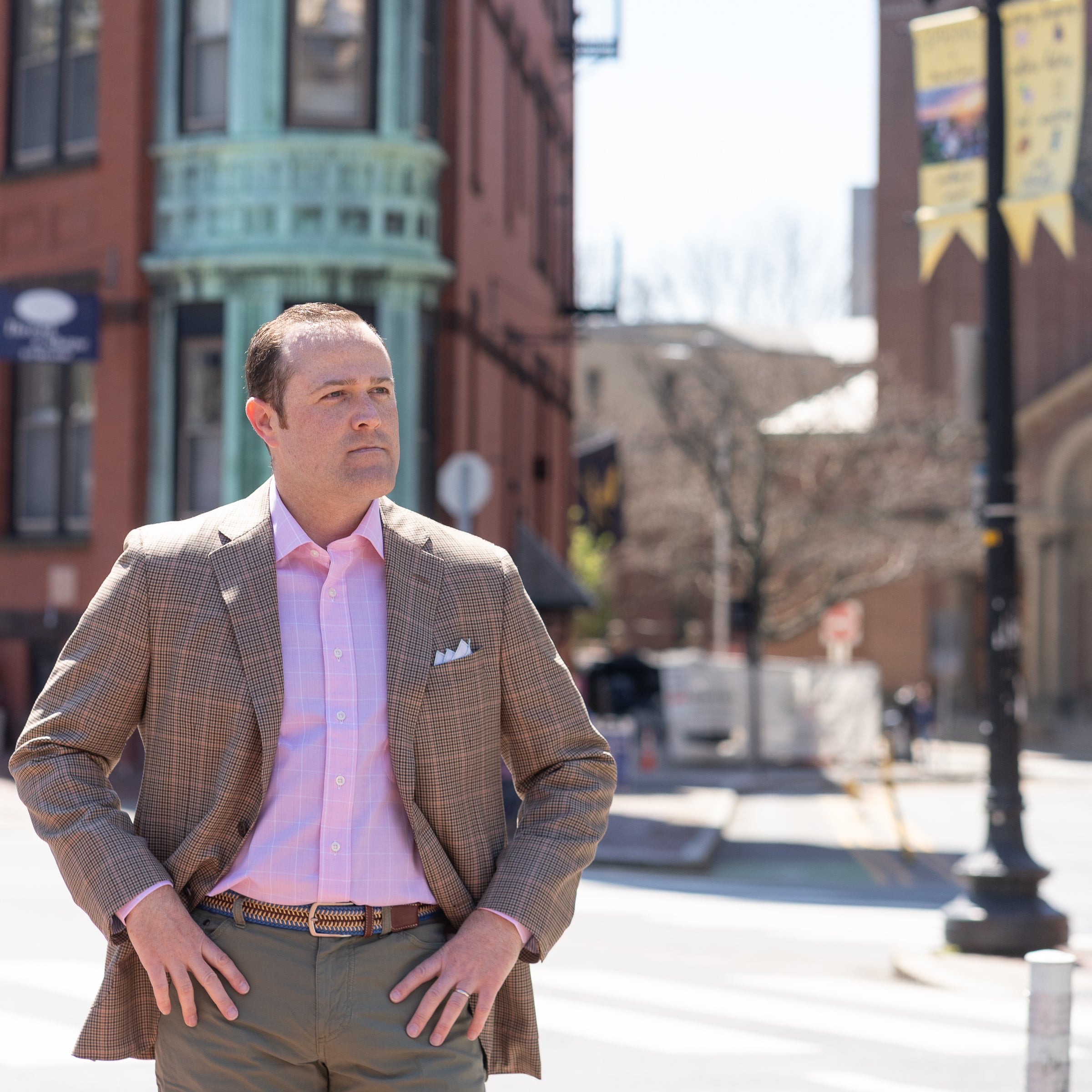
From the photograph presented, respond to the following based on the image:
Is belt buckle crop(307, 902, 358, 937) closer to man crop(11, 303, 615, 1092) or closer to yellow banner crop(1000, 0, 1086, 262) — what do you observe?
man crop(11, 303, 615, 1092)

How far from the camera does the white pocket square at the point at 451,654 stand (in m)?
2.86

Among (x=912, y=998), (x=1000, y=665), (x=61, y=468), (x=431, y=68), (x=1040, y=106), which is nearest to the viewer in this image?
(x=912, y=998)

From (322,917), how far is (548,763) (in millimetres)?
484

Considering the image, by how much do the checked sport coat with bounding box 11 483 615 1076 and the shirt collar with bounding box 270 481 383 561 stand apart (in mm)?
18

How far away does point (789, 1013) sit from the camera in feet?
28.0

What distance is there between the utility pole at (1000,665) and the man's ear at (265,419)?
320 inches

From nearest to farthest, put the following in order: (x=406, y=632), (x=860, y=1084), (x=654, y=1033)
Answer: (x=406, y=632) < (x=860, y=1084) < (x=654, y=1033)

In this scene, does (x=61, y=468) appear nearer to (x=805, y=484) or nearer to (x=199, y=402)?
(x=199, y=402)

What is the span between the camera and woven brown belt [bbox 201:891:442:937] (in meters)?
2.75

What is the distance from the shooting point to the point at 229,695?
278 cm

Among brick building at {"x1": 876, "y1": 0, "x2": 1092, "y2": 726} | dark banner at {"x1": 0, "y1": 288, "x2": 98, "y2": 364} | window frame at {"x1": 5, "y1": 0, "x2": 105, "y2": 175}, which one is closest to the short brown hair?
dark banner at {"x1": 0, "y1": 288, "x2": 98, "y2": 364}

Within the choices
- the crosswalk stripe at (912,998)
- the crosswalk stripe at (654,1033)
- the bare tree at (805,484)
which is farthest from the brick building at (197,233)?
the bare tree at (805,484)

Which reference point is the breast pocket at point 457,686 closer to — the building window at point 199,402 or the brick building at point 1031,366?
the building window at point 199,402

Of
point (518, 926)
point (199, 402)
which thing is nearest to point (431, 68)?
A: point (199, 402)
